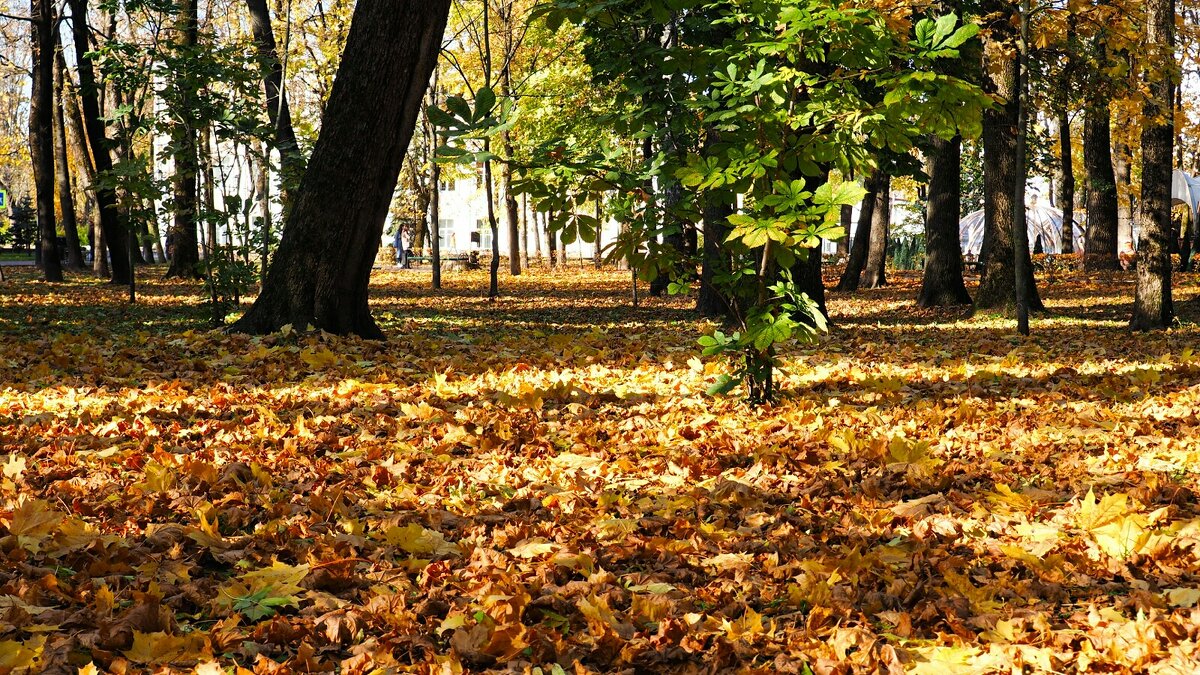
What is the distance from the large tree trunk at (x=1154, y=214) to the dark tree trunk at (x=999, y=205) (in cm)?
225

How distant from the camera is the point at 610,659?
2738 millimetres

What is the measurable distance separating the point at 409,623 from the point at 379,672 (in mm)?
306

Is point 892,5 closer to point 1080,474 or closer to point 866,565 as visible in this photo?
point 1080,474

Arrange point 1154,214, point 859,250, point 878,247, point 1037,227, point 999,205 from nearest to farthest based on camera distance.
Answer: point 1154,214 < point 999,205 < point 859,250 < point 878,247 < point 1037,227

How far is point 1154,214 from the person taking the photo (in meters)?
11.2

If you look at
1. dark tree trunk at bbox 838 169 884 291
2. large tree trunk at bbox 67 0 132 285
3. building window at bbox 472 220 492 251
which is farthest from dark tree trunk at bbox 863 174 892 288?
building window at bbox 472 220 492 251

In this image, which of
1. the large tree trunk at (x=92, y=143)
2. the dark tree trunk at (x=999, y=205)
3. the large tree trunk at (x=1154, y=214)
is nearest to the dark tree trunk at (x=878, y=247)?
the dark tree trunk at (x=999, y=205)

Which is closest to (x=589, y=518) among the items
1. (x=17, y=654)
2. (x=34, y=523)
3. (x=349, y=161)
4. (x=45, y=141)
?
(x=34, y=523)

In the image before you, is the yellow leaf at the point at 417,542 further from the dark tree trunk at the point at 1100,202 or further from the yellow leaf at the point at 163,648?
the dark tree trunk at the point at 1100,202

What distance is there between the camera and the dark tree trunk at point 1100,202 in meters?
21.9

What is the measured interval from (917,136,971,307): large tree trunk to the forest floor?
8478 millimetres

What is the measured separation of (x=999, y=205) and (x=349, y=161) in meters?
8.96

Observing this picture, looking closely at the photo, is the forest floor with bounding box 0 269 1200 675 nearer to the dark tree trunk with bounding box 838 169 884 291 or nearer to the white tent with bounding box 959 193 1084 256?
the dark tree trunk with bounding box 838 169 884 291

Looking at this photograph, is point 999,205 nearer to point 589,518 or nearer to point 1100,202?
point 1100,202
